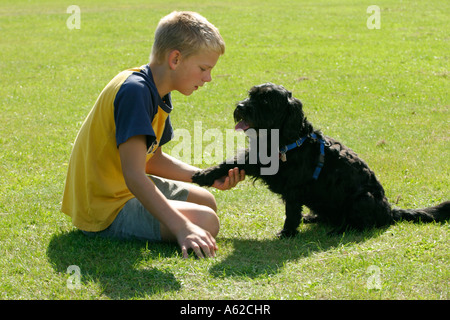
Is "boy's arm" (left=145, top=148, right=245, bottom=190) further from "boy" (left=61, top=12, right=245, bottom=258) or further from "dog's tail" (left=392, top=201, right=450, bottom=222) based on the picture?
"dog's tail" (left=392, top=201, right=450, bottom=222)

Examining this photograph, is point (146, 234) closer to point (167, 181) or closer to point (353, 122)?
point (167, 181)

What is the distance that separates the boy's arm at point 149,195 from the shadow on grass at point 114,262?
0.27 m

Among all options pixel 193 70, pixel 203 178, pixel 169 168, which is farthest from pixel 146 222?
pixel 193 70

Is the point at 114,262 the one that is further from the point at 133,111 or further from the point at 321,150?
the point at 321,150

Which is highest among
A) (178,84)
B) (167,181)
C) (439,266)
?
(178,84)

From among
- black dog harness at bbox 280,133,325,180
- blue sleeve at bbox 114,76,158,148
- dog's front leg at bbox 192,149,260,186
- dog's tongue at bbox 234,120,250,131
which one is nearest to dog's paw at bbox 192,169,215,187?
dog's front leg at bbox 192,149,260,186

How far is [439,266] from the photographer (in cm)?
382

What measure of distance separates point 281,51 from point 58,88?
6785mm

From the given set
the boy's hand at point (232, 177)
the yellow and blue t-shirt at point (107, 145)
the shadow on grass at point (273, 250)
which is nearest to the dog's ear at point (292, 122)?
the boy's hand at point (232, 177)

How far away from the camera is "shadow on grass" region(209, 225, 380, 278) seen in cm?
386

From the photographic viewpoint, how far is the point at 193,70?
417 cm

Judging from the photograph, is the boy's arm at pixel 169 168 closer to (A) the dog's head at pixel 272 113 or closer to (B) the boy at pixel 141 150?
(B) the boy at pixel 141 150

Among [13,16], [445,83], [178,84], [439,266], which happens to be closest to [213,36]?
[178,84]

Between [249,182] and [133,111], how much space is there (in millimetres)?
2569
